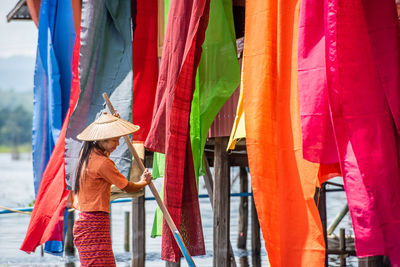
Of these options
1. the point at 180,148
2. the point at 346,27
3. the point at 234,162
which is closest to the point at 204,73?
the point at 180,148

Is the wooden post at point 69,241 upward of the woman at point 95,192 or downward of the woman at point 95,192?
Answer: downward

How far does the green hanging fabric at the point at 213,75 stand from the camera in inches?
256

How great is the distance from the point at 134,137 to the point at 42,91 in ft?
6.15

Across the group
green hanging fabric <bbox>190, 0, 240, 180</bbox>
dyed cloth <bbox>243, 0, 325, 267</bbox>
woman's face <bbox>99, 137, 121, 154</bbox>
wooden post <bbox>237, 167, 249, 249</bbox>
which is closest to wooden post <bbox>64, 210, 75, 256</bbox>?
wooden post <bbox>237, 167, 249, 249</bbox>

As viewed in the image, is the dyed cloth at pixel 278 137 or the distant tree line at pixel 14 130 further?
the distant tree line at pixel 14 130

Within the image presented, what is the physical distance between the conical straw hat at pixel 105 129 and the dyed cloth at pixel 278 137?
1.06 metres

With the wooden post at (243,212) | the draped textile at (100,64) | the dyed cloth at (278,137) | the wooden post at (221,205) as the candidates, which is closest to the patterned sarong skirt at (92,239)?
the dyed cloth at (278,137)

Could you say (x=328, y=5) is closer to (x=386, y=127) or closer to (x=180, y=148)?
(x=386, y=127)

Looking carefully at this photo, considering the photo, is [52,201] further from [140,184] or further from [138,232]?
[140,184]

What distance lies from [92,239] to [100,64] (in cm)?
252

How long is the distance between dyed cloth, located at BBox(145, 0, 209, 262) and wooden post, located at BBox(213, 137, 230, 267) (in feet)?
5.06

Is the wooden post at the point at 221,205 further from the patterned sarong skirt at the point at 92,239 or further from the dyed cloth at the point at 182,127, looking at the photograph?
the patterned sarong skirt at the point at 92,239

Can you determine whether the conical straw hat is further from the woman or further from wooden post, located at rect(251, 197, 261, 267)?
wooden post, located at rect(251, 197, 261, 267)

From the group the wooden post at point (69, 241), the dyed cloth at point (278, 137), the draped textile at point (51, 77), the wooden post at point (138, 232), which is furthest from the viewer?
the wooden post at point (69, 241)
